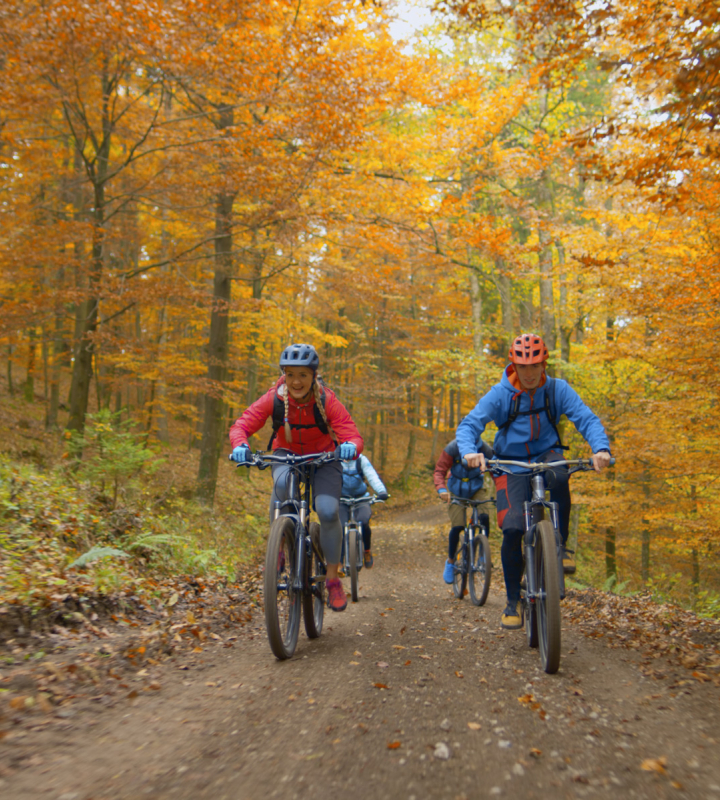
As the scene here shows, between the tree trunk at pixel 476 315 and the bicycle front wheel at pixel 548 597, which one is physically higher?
the tree trunk at pixel 476 315

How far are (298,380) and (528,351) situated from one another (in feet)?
6.29

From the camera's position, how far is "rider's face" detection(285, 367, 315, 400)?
181 inches

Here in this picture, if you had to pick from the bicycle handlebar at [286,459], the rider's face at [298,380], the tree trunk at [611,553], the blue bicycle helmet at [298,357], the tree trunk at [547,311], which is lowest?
the tree trunk at [611,553]

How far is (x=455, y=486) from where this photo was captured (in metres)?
7.55

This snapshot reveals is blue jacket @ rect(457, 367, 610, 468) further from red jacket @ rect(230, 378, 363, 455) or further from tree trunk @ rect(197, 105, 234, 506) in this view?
tree trunk @ rect(197, 105, 234, 506)

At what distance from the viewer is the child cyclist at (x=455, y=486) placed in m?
7.18

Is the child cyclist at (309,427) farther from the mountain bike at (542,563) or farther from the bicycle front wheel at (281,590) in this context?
the mountain bike at (542,563)

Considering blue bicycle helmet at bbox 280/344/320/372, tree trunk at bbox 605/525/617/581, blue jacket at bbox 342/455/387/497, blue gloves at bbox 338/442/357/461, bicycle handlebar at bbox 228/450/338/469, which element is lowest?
tree trunk at bbox 605/525/617/581

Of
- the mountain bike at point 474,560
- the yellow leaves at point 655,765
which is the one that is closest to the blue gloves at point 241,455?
the yellow leaves at point 655,765

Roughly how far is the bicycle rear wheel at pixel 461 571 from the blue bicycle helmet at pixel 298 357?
3.96 metres

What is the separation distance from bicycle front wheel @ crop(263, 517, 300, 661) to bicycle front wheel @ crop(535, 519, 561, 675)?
1865 millimetres

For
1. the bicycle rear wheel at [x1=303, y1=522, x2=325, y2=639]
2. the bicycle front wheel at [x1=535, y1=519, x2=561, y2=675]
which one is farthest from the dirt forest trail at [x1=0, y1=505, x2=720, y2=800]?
the bicycle rear wheel at [x1=303, y1=522, x2=325, y2=639]

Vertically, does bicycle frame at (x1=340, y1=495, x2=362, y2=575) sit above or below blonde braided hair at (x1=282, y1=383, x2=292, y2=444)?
below

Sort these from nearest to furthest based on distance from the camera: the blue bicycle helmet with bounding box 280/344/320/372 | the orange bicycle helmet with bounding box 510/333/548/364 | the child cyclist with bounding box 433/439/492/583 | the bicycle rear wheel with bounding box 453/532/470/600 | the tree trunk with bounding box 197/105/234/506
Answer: the blue bicycle helmet with bounding box 280/344/320/372
the orange bicycle helmet with bounding box 510/333/548/364
the child cyclist with bounding box 433/439/492/583
the bicycle rear wheel with bounding box 453/532/470/600
the tree trunk with bounding box 197/105/234/506
